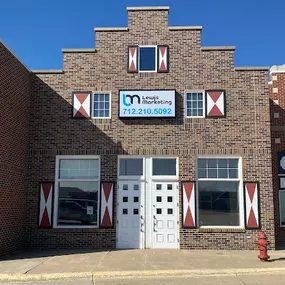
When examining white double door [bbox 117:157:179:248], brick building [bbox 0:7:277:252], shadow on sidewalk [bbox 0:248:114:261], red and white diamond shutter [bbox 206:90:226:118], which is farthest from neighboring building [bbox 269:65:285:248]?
shadow on sidewalk [bbox 0:248:114:261]

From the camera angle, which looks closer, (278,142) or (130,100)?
(130,100)

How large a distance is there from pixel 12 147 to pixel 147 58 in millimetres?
5713

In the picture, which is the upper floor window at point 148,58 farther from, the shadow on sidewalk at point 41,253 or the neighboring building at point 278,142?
the shadow on sidewalk at point 41,253

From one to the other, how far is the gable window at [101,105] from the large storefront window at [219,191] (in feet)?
12.4

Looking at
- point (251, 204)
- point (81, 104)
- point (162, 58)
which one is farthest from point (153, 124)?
point (251, 204)

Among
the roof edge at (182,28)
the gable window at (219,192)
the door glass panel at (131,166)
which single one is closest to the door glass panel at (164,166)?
the door glass panel at (131,166)

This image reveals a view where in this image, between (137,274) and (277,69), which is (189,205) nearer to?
(137,274)

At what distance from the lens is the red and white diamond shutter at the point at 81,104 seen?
14.1 meters

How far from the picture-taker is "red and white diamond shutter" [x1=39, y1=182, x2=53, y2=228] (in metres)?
13.6

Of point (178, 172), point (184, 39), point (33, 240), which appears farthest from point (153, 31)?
point (33, 240)

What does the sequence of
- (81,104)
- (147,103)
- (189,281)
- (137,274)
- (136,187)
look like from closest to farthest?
(189,281) < (137,274) < (136,187) < (147,103) < (81,104)

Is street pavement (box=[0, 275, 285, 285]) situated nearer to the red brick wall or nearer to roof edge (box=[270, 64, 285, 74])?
the red brick wall

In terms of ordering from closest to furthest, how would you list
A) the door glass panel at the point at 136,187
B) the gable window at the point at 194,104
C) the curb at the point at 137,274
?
the curb at the point at 137,274 < the door glass panel at the point at 136,187 < the gable window at the point at 194,104

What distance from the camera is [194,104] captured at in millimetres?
14133
